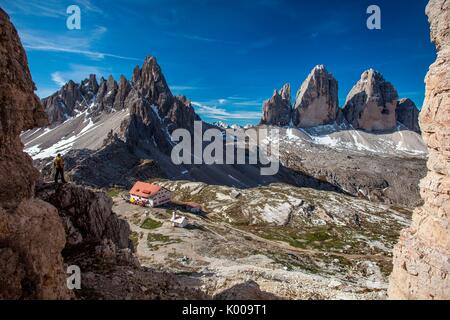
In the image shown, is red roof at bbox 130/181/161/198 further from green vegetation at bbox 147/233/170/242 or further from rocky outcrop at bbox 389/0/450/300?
rocky outcrop at bbox 389/0/450/300

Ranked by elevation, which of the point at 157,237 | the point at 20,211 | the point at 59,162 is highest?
the point at 59,162

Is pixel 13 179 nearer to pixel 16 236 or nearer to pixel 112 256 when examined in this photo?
pixel 16 236

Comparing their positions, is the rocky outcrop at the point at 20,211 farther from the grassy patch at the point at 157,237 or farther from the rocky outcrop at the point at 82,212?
the grassy patch at the point at 157,237

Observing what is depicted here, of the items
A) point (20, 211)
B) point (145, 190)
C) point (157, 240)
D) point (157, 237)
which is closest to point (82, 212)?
point (20, 211)

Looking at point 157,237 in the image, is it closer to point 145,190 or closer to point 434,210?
point 145,190

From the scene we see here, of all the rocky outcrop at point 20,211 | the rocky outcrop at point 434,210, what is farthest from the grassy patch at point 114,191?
the rocky outcrop at point 434,210

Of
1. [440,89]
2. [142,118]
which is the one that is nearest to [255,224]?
[440,89]

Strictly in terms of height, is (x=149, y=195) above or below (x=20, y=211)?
below

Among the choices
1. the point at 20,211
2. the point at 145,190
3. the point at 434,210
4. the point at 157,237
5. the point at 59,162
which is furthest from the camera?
the point at 145,190
